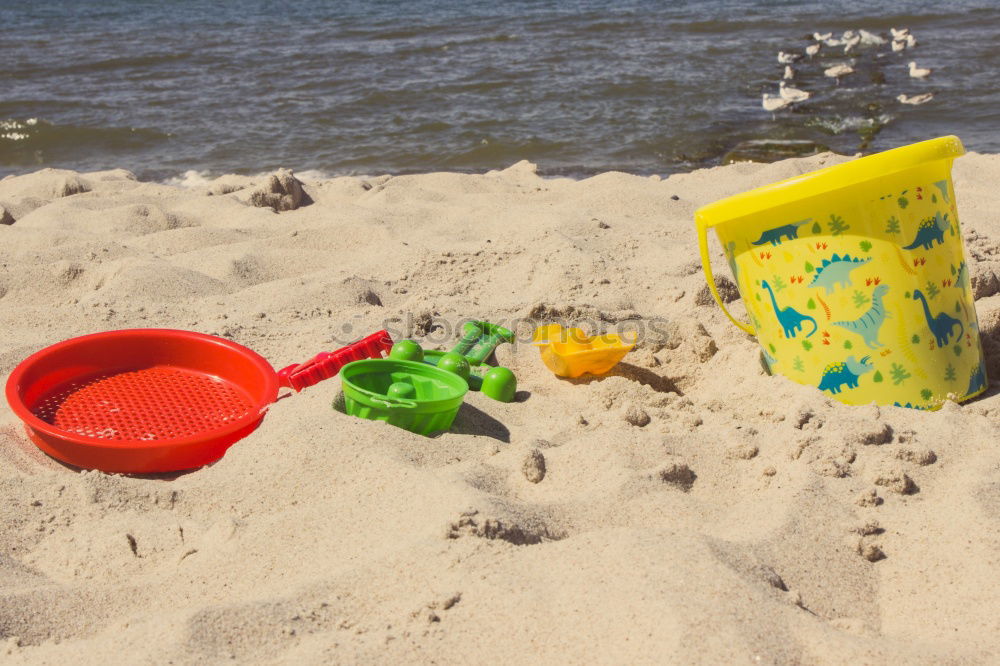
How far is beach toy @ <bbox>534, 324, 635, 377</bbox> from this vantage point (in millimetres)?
2414

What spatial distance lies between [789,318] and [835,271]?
0.17 m

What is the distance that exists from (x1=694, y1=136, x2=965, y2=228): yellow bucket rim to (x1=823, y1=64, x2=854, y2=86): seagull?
18.7 feet

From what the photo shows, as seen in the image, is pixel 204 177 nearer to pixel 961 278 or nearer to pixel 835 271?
pixel 835 271

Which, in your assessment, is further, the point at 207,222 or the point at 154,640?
the point at 207,222

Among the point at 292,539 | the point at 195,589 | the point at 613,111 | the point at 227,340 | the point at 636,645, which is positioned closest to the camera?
the point at 636,645

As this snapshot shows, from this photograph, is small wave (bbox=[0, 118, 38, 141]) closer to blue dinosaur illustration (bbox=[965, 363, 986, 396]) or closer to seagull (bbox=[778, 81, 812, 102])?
seagull (bbox=[778, 81, 812, 102])

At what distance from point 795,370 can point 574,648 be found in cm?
116

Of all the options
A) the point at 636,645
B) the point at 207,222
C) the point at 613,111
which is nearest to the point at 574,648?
the point at 636,645

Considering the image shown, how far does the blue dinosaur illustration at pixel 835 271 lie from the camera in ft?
6.85

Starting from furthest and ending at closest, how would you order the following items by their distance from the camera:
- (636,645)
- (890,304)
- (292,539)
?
(890,304) → (292,539) → (636,645)

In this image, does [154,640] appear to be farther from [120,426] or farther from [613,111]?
[613,111]

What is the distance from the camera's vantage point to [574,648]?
1.36 metres

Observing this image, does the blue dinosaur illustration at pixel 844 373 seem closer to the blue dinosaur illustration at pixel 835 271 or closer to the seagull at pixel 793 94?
the blue dinosaur illustration at pixel 835 271

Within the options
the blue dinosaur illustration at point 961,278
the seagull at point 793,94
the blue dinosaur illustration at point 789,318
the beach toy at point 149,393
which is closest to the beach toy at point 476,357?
the beach toy at point 149,393
